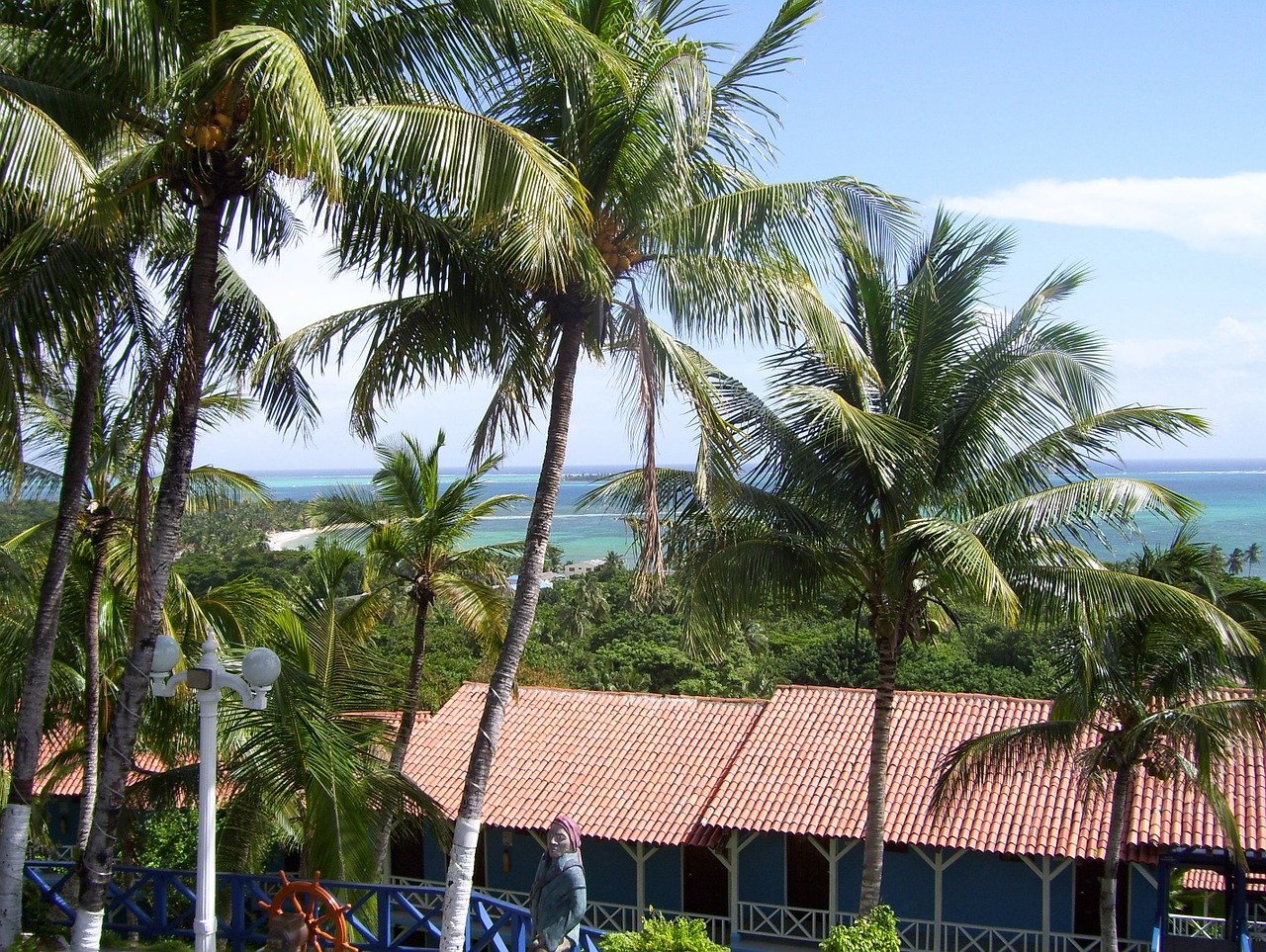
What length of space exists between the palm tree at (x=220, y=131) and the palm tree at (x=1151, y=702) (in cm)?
680

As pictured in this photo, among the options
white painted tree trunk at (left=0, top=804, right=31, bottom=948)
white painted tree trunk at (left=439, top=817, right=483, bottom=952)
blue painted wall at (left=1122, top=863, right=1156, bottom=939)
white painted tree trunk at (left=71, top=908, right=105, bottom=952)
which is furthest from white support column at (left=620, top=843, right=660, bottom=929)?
white painted tree trunk at (left=71, top=908, right=105, bottom=952)

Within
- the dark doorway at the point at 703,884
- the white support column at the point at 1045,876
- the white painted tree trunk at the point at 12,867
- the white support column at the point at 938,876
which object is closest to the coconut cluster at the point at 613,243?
the white painted tree trunk at the point at 12,867

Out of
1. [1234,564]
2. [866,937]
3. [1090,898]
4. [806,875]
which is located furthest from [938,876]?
[1234,564]

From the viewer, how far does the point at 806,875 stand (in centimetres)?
1570

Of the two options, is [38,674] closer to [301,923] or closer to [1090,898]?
[301,923]

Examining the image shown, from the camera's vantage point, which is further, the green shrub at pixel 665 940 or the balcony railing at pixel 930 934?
the balcony railing at pixel 930 934

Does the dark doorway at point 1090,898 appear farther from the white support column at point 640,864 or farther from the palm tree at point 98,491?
the palm tree at point 98,491

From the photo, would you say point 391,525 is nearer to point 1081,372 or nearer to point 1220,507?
point 1081,372

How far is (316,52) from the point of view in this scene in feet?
23.8

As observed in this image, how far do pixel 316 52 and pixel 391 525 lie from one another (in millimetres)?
6883

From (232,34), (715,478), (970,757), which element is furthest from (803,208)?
(970,757)

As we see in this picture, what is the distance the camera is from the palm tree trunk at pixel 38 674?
8289mm

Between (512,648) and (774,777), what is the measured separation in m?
8.21

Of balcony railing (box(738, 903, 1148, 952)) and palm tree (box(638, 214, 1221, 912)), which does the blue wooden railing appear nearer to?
palm tree (box(638, 214, 1221, 912))
